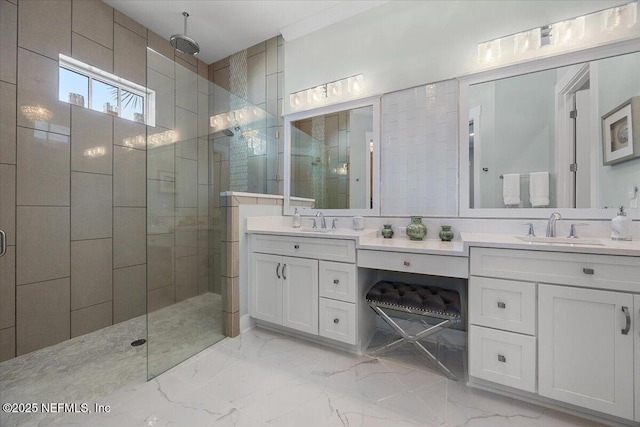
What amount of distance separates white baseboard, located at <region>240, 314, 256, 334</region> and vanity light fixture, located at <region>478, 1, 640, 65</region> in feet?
8.74

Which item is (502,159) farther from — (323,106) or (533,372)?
(323,106)

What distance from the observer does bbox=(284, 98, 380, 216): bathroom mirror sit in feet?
7.31

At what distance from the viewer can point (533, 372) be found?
128 centimetres

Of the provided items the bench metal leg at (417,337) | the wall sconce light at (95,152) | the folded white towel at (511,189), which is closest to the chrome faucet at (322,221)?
the bench metal leg at (417,337)

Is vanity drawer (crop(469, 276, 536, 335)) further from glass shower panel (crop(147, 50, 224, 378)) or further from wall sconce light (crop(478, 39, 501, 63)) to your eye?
glass shower panel (crop(147, 50, 224, 378))

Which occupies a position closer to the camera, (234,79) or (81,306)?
(81,306)

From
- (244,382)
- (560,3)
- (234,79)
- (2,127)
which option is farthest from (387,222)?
(2,127)

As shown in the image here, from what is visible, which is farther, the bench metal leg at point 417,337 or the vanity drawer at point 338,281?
the vanity drawer at point 338,281

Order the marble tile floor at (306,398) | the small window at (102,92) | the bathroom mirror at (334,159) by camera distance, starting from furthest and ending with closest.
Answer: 1. the bathroom mirror at (334,159)
2. the small window at (102,92)
3. the marble tile floor at (306,398)

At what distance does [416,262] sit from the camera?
5.09ft

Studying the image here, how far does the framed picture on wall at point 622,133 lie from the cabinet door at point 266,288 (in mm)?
2223

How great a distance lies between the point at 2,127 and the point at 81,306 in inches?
54.7

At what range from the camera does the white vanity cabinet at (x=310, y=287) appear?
1750mm

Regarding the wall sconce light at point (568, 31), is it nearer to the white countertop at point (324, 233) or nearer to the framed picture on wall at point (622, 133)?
the framed picture on wall at point (622, 133)
